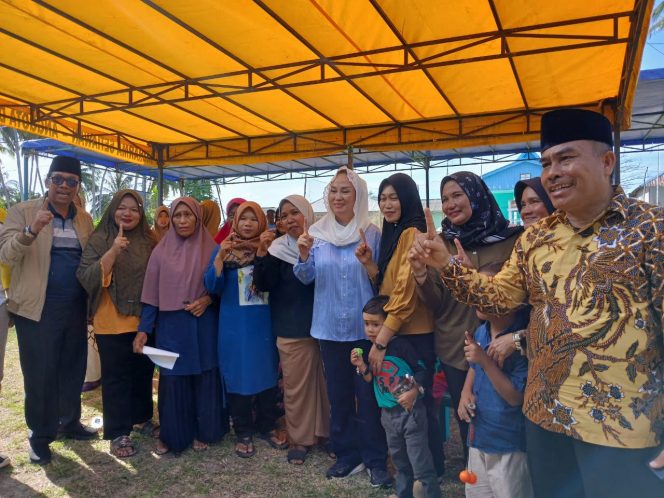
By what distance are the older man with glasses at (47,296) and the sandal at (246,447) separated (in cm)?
115

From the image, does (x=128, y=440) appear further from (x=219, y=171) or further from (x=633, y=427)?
(x=219, y=171)

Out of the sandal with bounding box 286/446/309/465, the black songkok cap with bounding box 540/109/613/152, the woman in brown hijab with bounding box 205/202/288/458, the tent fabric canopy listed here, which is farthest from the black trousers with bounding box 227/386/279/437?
the tent fabric canopy

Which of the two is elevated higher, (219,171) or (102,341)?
(219,171)

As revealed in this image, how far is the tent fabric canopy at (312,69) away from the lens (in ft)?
13.6

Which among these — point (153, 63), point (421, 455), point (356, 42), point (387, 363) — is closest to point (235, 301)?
point (387, 363)

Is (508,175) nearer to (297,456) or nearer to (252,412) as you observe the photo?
(252,412)

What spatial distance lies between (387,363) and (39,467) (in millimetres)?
2293

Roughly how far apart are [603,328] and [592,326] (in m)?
0.03

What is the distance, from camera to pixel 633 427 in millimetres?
1227

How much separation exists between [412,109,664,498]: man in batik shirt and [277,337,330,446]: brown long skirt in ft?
5.45

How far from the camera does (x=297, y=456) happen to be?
9.64ft

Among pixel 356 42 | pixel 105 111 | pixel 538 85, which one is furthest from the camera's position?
pixel 105 111

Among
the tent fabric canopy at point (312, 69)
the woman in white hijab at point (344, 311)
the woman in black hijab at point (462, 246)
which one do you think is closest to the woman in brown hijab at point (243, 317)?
the woman in white hijab at point (344, 311)

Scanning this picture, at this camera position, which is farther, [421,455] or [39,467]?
[39,467]
